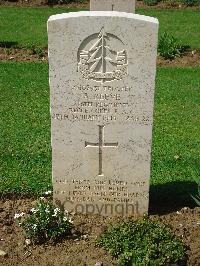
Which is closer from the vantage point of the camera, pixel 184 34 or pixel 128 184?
pixel 128 184

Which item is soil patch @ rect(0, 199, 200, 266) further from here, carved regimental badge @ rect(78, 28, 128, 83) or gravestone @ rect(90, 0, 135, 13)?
gravestone @ rect(90, 0, 135, 13)

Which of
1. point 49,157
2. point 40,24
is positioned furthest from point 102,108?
point 40,24

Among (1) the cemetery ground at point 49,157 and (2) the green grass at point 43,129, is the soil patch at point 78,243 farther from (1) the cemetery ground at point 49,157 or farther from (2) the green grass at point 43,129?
(2) the green grass at point 43,129

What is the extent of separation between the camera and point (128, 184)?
527 centimetres

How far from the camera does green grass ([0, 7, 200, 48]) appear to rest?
12859mm

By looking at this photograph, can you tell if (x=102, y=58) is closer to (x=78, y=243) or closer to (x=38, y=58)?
(x=78, y=243)

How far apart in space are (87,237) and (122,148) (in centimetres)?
94

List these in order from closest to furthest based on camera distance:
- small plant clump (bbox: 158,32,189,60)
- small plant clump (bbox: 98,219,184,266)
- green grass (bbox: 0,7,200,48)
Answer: small plant clump (bbox: 98,219,184,266) → small plant clump (bbox: 158,32,189,60) → green grass (bbox: 0,7,200,48)

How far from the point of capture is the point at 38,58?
37.0ft

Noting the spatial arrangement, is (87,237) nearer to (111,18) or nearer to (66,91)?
(66,91)

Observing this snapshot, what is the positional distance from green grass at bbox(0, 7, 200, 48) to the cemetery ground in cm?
12

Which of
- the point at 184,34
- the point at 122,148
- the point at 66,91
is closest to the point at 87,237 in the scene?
the point at 122,148

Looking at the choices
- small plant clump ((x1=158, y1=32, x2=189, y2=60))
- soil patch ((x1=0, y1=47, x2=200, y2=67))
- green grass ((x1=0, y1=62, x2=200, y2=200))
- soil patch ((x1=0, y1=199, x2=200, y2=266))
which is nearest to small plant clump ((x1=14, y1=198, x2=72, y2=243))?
soil patch ((x1=0, y1=199, x2=200, y2=266))

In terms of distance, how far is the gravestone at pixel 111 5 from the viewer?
853 centimetres
